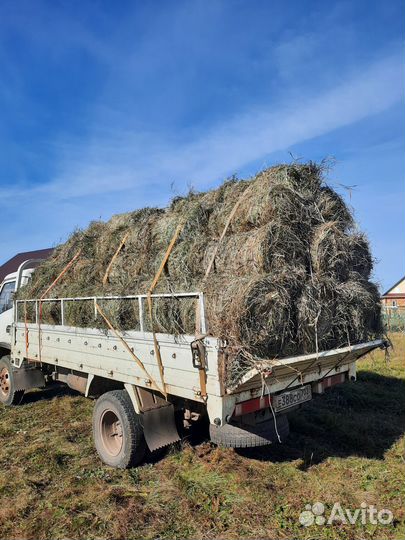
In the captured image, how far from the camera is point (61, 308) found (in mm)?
5957

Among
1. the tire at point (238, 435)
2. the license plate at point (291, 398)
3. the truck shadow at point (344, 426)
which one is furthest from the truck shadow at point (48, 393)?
the license plate at point (291, 398)

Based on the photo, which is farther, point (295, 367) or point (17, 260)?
point (17, 260)

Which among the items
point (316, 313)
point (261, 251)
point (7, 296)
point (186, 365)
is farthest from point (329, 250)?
point (7, 296)

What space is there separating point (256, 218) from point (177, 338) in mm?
1463

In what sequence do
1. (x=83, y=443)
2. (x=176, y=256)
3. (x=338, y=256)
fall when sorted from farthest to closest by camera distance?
(x=83, y=443), (x=176, y=256), (x=338, y=256)

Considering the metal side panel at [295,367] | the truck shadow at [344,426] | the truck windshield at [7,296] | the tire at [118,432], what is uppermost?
the truck windshield at [7,296]

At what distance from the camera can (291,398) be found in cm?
408

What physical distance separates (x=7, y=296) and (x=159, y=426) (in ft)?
18.4

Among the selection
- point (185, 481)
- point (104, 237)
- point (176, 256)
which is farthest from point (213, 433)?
point (104, 237)

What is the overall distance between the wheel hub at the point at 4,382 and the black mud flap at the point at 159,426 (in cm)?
435

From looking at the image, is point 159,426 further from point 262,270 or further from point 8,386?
point 8,386

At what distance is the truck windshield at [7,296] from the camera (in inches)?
327

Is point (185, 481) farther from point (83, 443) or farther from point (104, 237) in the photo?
point (104, 237)

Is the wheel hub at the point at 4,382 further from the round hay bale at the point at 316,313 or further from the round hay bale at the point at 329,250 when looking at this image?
the round hay bale at the point at 329,250
